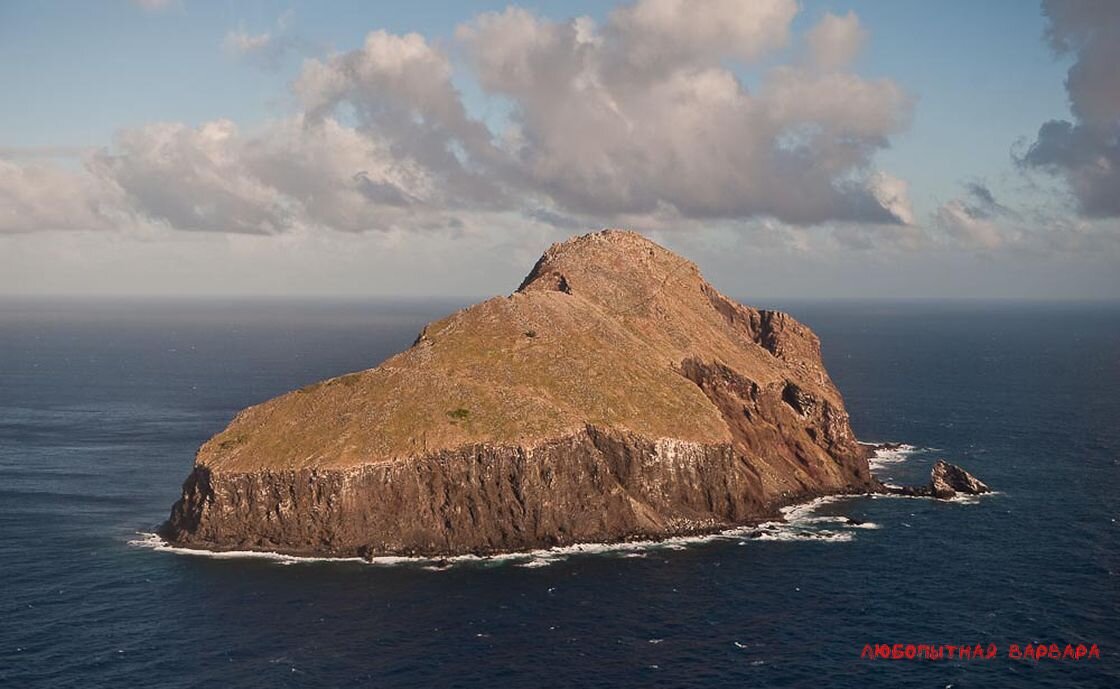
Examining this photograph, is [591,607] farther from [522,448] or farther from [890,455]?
[890,455]

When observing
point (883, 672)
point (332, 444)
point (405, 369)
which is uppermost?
point (405, 369)

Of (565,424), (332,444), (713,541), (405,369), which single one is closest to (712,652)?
(713,541)

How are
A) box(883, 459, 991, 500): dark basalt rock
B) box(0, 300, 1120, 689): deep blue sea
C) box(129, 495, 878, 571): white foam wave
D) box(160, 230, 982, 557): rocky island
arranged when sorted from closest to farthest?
box(0, 300, 1120, 689): deep blue sea → box(129, 495, 878, 571): white foam wave → box(160, 230, 982, 557): rocky island → box(883, 459, 991, 500): dark basalt rock

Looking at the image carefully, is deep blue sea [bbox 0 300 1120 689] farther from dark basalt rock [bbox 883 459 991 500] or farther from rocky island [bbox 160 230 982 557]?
rocky island [bbox 160 230 982 557]

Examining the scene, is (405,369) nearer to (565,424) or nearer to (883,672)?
(565,424)

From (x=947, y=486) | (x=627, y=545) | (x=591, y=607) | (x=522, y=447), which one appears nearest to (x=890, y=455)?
(x=947, y=486)

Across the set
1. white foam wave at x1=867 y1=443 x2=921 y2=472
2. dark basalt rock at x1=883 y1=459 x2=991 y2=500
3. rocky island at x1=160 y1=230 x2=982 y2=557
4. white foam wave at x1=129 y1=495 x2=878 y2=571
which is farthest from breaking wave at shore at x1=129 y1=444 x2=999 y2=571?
white foam wave at x1=867 y1=443 x2=921 y2=472
